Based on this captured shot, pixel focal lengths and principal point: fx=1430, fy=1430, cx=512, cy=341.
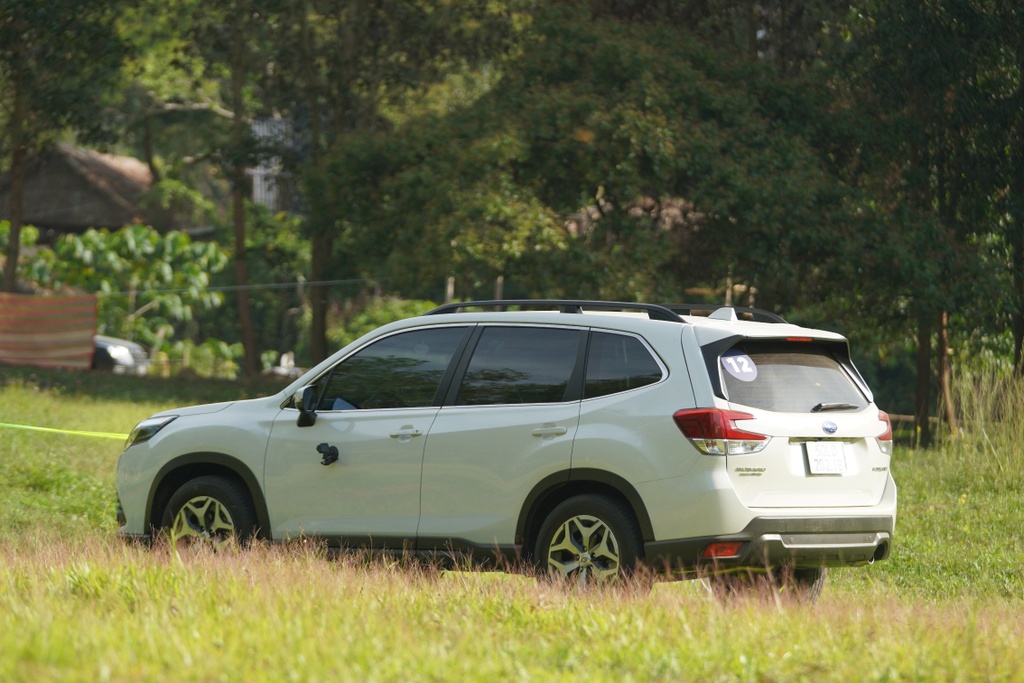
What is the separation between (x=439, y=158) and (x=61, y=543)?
586 inches

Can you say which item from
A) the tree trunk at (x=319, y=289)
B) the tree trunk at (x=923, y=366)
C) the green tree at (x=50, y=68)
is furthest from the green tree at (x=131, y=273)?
the tree trunk at (x=923, y=366)

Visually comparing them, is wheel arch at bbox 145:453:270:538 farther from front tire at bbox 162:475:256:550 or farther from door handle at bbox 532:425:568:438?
door handle at bbox 532:425:568:438

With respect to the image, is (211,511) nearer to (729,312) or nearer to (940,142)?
(729,312)

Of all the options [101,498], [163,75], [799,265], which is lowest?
[101,498]

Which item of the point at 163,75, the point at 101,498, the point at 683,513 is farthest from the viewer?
the point at 163,75

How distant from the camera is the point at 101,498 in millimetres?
12453

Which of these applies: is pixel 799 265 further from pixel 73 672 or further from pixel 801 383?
pixel 73 672

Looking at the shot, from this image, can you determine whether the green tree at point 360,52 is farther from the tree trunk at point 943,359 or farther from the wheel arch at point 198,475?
the wheel arch at point 198,475

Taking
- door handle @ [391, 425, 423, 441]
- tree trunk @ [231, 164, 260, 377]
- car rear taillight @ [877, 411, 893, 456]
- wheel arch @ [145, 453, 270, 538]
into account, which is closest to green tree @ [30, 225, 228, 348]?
tree trunk @ [231, 164, 260, 377]

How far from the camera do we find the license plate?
23.8 ft

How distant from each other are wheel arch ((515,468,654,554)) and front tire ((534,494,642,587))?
0.07m

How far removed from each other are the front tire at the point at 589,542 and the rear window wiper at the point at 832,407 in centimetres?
111

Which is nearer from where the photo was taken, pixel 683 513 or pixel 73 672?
pixel 73 672

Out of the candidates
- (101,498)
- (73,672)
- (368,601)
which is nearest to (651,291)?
(101,498)
